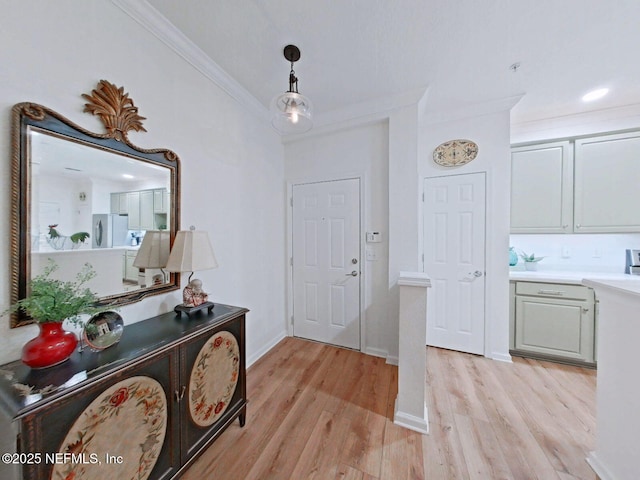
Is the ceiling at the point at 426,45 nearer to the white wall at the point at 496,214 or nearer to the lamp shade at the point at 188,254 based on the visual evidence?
the white wall at the point at 496,214

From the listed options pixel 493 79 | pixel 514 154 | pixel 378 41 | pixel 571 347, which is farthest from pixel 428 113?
pixel 571 347

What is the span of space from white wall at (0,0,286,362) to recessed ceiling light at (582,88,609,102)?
3.24 m

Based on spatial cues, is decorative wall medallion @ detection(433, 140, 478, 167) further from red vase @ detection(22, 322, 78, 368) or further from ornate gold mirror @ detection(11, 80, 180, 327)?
red vase @ detection(22, 322, 78, 368)

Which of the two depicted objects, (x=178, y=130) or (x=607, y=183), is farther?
(x=607, y=183)

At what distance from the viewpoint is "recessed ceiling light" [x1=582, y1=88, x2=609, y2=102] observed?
2.16m

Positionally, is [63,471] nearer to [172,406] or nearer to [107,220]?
[172,406]

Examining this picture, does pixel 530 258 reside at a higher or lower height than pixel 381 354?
higher

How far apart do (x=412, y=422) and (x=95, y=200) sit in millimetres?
2407

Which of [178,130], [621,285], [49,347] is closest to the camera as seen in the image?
[49,347]

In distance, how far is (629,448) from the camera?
3.47ft

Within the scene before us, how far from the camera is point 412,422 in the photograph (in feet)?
5.10

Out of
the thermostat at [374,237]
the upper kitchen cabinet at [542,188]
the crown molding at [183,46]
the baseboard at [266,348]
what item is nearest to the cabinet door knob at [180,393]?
the baseboard at [266,348]

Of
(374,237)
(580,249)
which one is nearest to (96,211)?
(374,237)

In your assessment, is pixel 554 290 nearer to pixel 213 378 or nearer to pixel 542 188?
pixel 542 188
